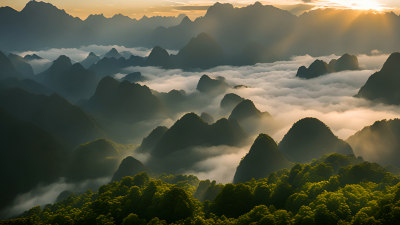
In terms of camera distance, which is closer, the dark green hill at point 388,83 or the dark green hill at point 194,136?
the dark green hill at point 194,136

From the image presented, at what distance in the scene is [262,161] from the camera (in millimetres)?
68062

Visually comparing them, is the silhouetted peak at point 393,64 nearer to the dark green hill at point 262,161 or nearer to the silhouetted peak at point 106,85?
the dark green hill at point 262,161

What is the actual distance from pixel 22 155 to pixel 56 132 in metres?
29.2

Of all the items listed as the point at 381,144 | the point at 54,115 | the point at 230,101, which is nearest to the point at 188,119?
the point at 381,144

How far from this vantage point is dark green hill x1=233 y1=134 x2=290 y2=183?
220 feet

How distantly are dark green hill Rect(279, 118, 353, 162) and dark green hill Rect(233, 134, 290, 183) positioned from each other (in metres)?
12.3

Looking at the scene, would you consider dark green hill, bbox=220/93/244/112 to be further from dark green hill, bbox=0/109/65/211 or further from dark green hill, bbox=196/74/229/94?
dark green hill, bbox=0/109/65/211

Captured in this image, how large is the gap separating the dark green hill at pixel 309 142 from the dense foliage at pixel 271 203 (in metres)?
32.1

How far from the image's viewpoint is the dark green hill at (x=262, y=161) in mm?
67188

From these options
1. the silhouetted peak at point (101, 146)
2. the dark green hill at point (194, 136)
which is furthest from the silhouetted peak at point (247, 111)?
the silhouetted peak at point (101, 146)

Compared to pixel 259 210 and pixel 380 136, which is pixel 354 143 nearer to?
pixel 380 136

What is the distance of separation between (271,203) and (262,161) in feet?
94.7

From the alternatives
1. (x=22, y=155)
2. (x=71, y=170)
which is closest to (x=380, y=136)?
(x=71, y=170)

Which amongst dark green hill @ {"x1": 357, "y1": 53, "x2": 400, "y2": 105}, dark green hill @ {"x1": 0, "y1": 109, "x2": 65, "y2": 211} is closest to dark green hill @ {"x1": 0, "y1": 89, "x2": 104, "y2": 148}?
dark green hill @ {"x1": 0, "y1": 109, "x2": 65, "y2": 211}
